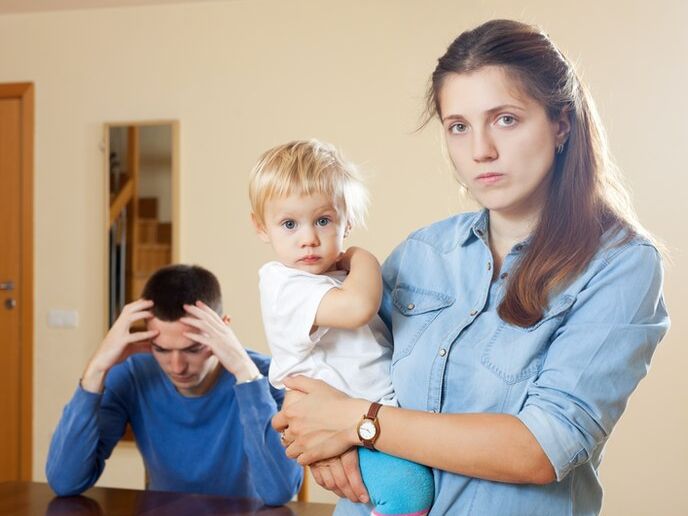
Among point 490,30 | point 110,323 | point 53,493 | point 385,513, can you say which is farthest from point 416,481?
point 110,323

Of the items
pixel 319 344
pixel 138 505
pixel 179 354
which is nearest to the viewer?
pixel 319 344

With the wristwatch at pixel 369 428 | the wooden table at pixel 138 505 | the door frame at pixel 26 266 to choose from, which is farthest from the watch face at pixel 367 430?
the door frame at pixel 26 266

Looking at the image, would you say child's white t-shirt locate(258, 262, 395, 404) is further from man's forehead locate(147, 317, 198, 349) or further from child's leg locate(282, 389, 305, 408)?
man's forehead locate(147, 317, 198, 349)

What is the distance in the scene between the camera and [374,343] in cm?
139

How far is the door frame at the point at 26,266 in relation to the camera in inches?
Answer: 198

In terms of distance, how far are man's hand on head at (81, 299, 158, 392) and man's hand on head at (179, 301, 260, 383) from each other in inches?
4.6

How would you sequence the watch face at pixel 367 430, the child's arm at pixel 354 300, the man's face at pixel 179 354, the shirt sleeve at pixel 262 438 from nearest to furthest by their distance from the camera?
the watch face at pixel 367 430 < the child's arm at pixel 354 300 < the shirt sleeve at pixel 262 438 < the man's face at pixel 179 354

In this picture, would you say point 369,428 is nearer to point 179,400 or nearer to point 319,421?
point 319,421

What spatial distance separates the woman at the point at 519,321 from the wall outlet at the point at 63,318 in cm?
393

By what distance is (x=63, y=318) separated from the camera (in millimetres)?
4992

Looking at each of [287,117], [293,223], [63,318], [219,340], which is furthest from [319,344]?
[63,318]

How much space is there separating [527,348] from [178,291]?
4.78 ft

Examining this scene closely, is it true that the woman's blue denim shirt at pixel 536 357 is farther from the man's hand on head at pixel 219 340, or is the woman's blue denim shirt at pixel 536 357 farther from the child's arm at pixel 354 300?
the man's hand on head at pixel 219 340

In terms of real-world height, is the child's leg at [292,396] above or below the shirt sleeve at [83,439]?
above
